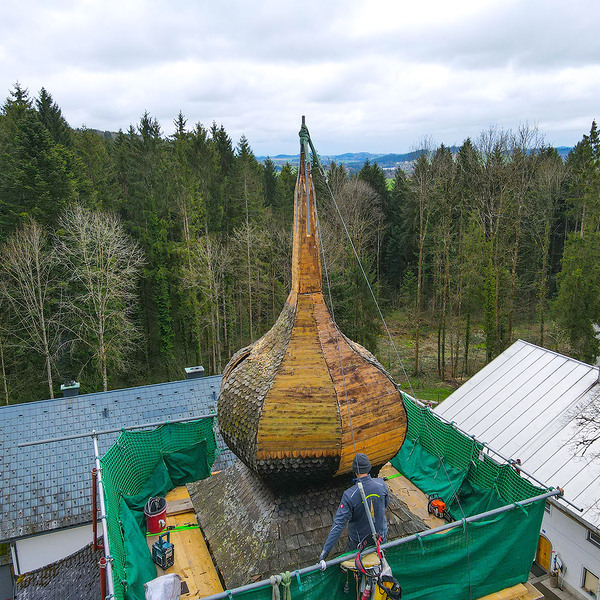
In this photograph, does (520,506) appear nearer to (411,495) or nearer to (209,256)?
(411,495)

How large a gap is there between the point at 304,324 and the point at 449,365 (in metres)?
36.7

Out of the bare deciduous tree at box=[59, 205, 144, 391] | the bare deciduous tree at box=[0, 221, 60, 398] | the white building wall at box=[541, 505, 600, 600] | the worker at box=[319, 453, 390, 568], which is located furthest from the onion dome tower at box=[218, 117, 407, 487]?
the bare deciduous tree at box=[0, 221, 60, 398]

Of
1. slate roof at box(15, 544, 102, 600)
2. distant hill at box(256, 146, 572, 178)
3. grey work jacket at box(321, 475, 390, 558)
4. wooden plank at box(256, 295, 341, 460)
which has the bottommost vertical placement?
slate roof at box(15, 544, 102, 600)

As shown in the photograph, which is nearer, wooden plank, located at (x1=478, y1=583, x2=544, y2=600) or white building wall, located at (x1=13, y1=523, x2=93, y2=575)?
wooden plank, located at (x1=478, y1=583, x2=544, y2=600)

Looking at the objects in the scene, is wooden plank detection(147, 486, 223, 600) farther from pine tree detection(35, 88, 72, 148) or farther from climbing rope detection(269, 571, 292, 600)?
pine tree detection(35, 88, 72, 148)

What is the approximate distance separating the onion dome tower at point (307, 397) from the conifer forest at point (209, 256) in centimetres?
2305

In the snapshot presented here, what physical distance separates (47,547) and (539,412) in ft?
57.9

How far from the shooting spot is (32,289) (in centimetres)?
2989

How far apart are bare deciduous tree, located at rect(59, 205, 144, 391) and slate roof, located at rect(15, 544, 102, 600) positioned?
15.9 meters

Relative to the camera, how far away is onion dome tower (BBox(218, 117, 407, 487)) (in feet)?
30.0

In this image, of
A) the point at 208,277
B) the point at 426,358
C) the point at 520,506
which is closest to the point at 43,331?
the point at 208,277

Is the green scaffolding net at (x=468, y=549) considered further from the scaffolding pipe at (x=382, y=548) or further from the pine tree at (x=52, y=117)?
the pine tree at (x=52, y=117)

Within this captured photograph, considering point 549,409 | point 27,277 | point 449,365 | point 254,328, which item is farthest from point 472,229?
point 27,277

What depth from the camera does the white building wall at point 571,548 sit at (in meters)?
16.3
